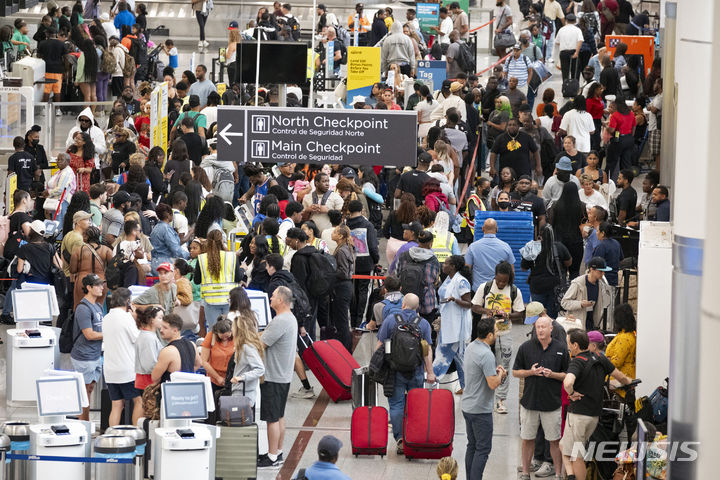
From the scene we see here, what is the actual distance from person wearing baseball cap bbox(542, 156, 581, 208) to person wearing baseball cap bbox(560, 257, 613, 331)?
131 inches

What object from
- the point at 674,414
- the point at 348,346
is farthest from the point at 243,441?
the point at 674,414

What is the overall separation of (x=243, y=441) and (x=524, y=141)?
9.15 meters

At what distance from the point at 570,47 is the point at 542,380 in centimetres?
1812

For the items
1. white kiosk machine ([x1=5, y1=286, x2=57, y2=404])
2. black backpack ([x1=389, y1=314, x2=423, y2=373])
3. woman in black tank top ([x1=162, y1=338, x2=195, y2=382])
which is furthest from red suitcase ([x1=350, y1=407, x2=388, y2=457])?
white kiosk machine ([x1=5, y1=286, x2=57, y2=404])

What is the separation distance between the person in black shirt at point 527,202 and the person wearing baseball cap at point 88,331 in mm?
6131

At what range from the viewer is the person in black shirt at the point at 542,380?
1088 cm

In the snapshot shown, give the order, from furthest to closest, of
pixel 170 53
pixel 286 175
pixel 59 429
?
1. pixel 170 53
2. pixel 286 175
3. pixel 59 429

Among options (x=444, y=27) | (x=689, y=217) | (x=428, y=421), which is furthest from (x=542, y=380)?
(x=444, y=27)

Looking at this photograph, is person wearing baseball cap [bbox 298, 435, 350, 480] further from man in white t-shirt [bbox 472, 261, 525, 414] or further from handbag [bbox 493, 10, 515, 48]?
handbag [bbox 493, 10, 515, 48]

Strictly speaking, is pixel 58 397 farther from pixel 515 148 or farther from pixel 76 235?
pixel 515 148

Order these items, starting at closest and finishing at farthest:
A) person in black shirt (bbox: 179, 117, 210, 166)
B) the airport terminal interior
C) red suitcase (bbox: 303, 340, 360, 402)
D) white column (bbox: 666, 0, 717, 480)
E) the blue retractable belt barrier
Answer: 1. white column (bbox: 666, 0, 717, 480)
2. the blue retractable belt barrier
3. the airport terminal interior
4. red suitcase (bbox: 303, 340, 360, 402)
5. person in black shirt (bbox: 179, 117, 210, 166)

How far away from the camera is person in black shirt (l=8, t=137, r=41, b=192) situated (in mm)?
17672

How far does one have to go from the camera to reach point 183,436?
995cm

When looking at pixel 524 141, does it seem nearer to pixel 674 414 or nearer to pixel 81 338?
pixel 81 338
